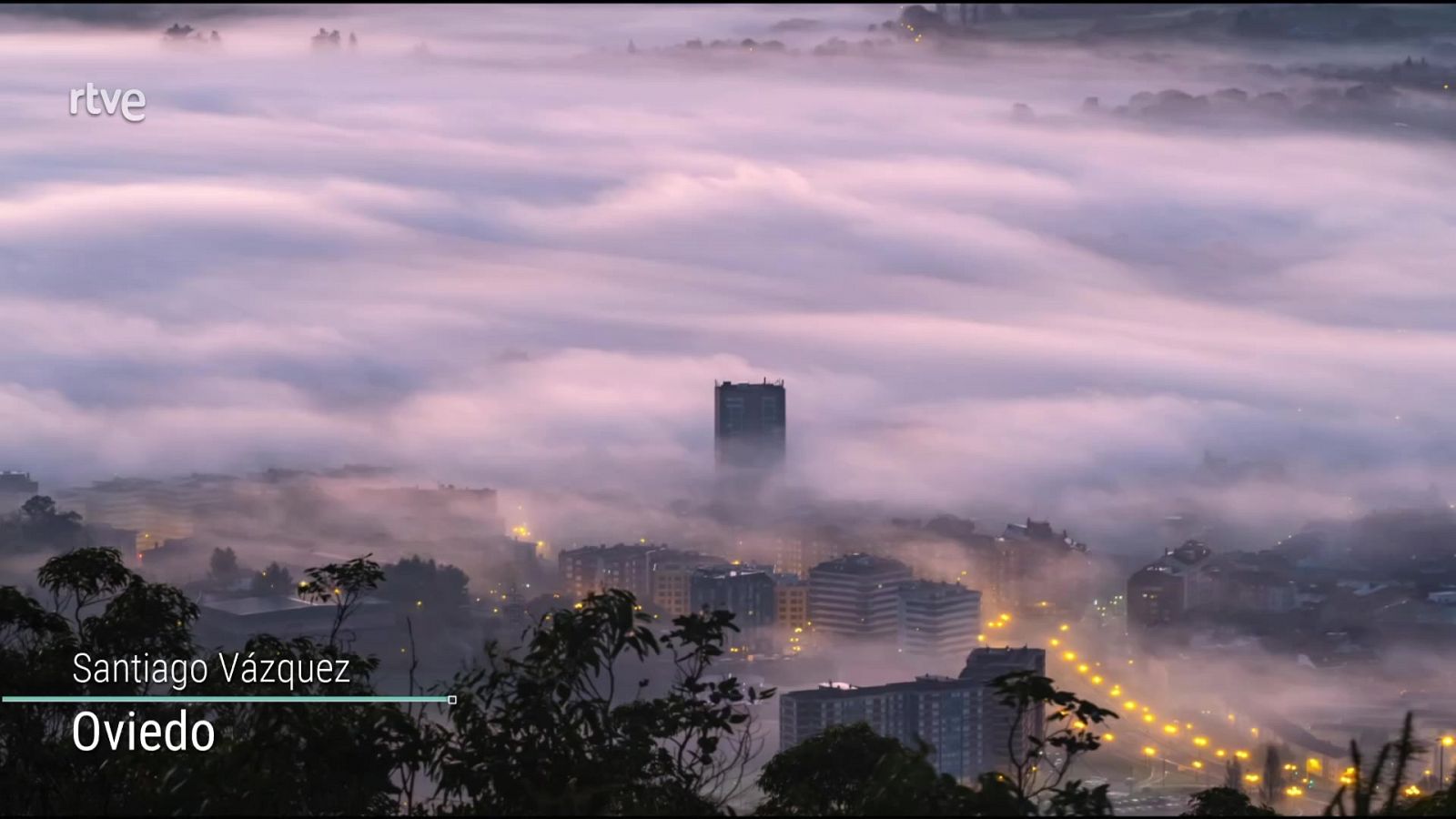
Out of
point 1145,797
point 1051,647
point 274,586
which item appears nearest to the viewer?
point 1145,797

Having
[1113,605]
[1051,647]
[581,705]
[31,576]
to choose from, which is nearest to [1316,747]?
[1051,647]

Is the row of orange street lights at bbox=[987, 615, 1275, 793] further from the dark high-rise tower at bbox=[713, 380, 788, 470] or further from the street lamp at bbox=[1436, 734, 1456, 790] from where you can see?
the dark high-rise tower at bbox=[713, 380, 788, 470]

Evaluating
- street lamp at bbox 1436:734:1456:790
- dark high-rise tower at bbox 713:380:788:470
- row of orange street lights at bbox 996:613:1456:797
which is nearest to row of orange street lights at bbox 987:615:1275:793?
row of orange street lights at bbox 996:613:1456:797

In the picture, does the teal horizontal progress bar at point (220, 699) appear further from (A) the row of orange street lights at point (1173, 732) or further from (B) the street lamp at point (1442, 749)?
(B) the street lamp at point (1442, 749)

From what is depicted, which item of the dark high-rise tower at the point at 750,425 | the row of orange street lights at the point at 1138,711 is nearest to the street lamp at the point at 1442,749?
the row of orange street lights at the point at 1138,711

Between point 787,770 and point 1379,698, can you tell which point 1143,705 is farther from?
point 787,770

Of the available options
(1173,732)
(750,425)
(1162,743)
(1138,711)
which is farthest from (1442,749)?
(750,425)

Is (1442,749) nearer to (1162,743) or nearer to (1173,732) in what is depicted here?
(1162,743)
